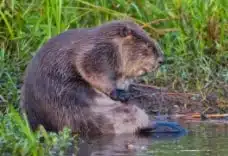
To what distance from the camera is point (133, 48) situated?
6.41m

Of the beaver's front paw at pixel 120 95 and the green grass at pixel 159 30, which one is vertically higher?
the green grass at pixel 159 30

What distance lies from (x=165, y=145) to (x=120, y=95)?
1.25m

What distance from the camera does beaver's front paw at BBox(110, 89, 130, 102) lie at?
610 cm

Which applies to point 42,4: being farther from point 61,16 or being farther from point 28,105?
point 28,105

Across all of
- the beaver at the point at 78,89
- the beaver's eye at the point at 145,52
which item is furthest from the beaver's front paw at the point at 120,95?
the beaver's eye at the point at 145,52

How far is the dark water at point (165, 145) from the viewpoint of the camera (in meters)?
5.25

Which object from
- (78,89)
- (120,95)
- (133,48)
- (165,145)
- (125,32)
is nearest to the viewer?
(165,145)

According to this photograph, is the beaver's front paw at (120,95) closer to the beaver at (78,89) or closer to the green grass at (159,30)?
the beaver at (78,89)

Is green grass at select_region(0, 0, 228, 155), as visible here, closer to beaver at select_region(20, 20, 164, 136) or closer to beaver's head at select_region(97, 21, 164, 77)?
beaver's head at select_region(97, 21, 164, 77)

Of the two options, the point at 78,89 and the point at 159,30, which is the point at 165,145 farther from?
the point at 159,30

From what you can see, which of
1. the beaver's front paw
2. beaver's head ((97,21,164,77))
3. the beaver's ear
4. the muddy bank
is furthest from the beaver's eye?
the muddy bank

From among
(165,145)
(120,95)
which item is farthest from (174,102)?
(165,145)

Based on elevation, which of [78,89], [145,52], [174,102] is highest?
[145,52]

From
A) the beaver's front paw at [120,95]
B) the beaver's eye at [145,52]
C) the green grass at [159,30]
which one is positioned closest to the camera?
the beaver's front paw at [120,95]
